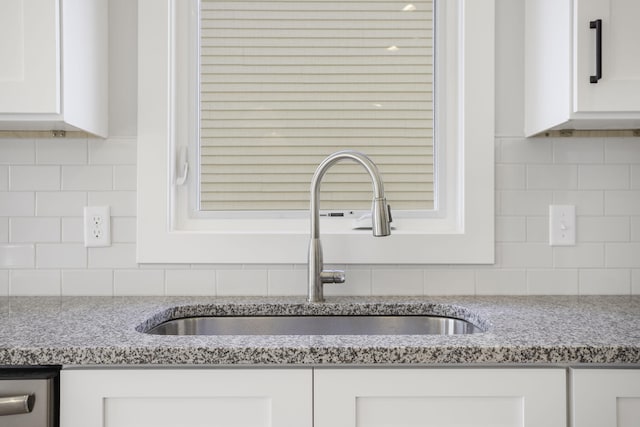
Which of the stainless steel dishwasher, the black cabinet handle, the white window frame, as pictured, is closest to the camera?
the stainless steel dishwasher

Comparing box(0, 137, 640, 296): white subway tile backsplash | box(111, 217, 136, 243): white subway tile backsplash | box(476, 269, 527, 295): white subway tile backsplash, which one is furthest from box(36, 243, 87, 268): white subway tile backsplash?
box(476, 269, 527, 295): white subway tile backsplash

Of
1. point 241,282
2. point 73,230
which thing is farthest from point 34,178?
point 241,282

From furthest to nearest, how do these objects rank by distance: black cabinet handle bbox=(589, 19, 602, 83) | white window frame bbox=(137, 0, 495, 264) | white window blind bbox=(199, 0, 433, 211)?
white window blind bbox=(199, 0, 433, 211) → white window frame bbox=(137, 0, 495, 264) → black cabinet handle bbox=(589, 19, 602, 83)

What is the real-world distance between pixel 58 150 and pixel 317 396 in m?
1.08

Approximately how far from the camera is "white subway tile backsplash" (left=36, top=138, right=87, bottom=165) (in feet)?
5.14

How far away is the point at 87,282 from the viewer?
158 cm

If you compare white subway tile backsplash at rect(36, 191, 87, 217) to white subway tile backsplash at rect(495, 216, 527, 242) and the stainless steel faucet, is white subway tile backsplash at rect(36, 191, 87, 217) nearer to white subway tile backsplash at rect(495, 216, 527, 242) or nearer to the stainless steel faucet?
the stainless steel faucet

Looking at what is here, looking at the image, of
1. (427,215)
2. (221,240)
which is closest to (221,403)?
(221,240)

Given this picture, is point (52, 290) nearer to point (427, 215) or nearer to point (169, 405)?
point (169, 405)

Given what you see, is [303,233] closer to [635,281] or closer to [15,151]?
[15,151]

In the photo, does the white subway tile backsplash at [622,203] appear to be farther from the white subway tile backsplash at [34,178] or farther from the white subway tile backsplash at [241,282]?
the white subway tile backsplash at [34,178]

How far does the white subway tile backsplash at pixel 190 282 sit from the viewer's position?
1576 mm

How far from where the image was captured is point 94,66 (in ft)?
4.86

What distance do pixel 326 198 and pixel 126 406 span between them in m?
0.87
